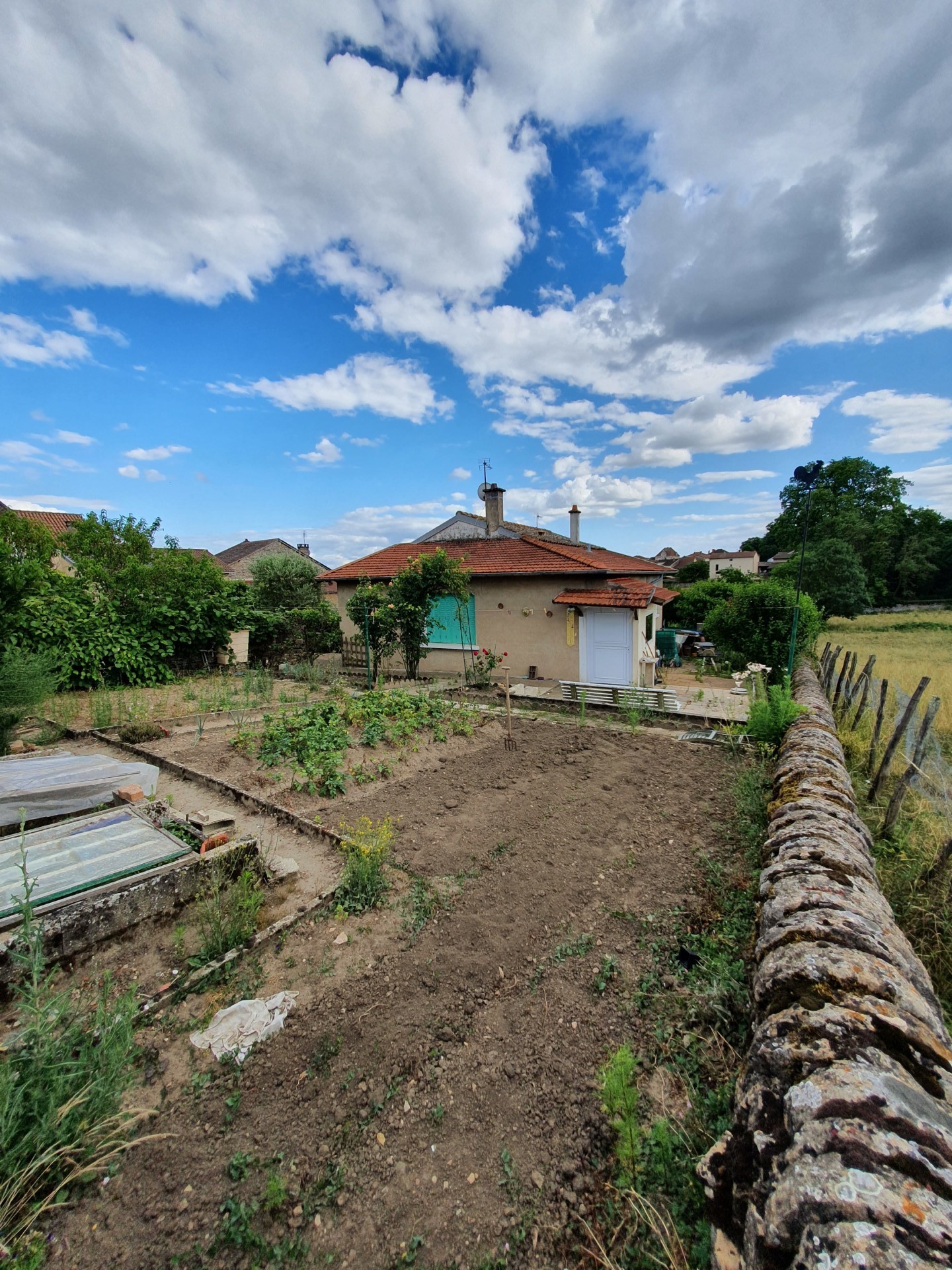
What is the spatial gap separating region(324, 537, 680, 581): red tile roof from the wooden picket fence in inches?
211

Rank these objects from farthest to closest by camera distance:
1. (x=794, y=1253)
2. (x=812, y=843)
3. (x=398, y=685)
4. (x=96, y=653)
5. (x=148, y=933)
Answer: (x=398, y=685), (x=96, y=653), (x=148, y=933), (x=812, y=843), (x=794, y=1253)

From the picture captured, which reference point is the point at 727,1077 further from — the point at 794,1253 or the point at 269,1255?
the point at 269,1255

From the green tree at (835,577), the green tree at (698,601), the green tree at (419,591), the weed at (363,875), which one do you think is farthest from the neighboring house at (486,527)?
the green tree at (835,577)

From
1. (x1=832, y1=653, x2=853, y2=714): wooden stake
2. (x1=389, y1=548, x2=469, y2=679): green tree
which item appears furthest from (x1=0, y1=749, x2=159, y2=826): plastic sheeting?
(x1=832, y1=653, x2=853, y2=714): wooden stake

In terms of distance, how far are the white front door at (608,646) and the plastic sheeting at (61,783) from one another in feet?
31.7

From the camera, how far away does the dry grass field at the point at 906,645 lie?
11148 millimetres

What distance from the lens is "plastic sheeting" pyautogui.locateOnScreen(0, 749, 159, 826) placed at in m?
4.36

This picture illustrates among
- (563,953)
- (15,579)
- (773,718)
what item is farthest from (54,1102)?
(15,579)

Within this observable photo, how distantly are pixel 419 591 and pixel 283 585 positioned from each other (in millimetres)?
13036

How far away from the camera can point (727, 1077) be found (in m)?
2.28

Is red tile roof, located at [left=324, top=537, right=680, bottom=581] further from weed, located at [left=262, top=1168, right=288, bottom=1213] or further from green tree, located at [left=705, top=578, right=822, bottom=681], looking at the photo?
weed, located at [left=262, top=1168, right=288, bottom=1213]

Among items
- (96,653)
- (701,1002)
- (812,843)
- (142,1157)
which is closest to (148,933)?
(142,1157)

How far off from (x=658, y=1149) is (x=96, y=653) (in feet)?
42.3

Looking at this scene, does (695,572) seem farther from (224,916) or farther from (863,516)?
(224,916)
